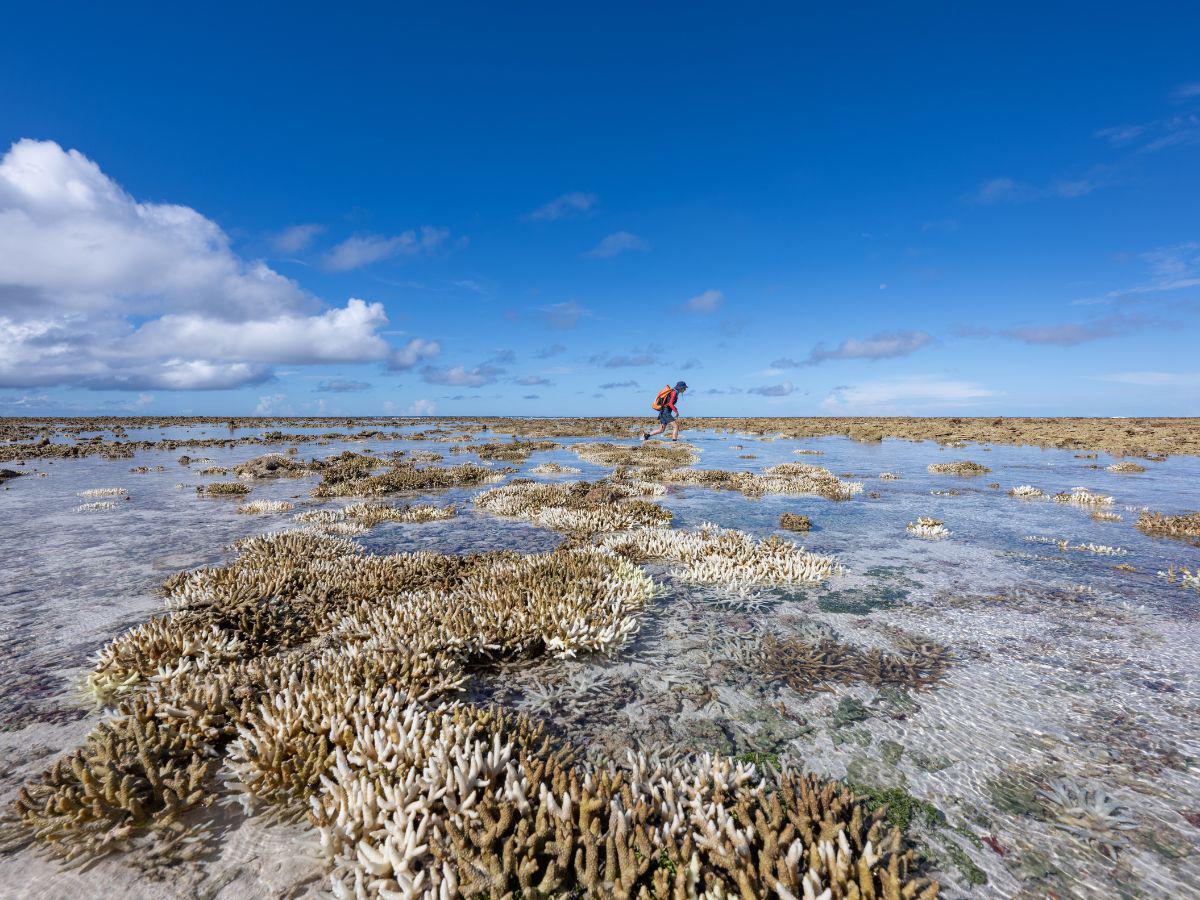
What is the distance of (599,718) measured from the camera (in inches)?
172

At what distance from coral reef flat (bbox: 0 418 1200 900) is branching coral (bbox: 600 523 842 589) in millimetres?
67

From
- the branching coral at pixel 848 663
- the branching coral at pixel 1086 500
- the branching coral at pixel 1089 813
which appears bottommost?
the branching coral at pixel 848 663

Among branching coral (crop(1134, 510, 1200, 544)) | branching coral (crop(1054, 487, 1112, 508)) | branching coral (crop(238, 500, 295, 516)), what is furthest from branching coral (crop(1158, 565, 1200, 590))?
branching coral (crop(238, 500, 295, 516))

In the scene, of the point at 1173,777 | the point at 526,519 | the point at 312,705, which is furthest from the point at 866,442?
the point at 312,705

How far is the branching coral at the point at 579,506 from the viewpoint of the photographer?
1177cm

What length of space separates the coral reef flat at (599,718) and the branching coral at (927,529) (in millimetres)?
1218

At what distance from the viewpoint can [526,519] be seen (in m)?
12.8

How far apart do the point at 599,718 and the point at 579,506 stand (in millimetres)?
9155

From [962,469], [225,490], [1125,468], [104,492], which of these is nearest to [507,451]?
[225,490]

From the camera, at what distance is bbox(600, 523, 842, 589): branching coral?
801 centimetres

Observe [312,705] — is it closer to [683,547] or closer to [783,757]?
[783,757]

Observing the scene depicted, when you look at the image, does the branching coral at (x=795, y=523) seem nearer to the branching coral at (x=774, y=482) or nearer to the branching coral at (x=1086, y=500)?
the branching coral at (x=774, y=482)

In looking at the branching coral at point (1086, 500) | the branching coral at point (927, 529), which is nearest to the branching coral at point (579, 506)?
the branching coral at point (927, 529)

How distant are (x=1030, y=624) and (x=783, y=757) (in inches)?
182
